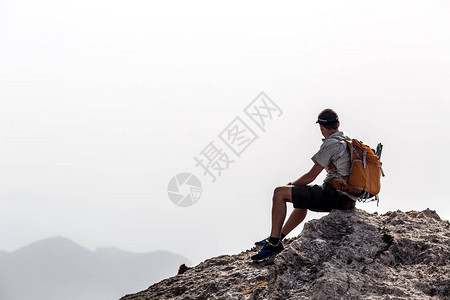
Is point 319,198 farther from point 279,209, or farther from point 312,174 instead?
point 279,209

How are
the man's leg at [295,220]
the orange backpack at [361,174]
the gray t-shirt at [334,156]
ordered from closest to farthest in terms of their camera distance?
the gray t-shirt at [334,156], the orange backpack at [361,174], the man's leg at [295,220]

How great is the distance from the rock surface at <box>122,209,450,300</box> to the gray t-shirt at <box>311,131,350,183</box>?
0.94 meters

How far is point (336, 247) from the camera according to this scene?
927 cm

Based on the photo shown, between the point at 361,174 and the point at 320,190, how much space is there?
83 cm

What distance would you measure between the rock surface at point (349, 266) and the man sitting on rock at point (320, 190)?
27 centimetres

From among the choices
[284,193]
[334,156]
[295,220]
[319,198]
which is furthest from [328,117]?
[295,220]

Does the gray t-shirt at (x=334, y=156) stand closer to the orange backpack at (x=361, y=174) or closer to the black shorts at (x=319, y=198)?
the orange backpack at (x=361, y=174)

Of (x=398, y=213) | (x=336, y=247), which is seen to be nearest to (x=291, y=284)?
(x=336, y=247)

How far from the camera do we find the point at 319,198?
9.94m

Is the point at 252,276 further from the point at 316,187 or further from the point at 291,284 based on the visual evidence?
the point at 316,187

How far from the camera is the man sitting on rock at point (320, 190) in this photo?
31.8 ft

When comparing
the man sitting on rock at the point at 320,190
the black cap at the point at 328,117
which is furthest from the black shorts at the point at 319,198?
the black cap at the point at 328,117

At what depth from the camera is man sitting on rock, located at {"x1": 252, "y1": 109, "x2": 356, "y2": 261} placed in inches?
382

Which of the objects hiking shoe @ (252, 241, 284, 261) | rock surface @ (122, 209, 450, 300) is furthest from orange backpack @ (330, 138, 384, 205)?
hiking shoe @ (252, 241, 284, 261)
